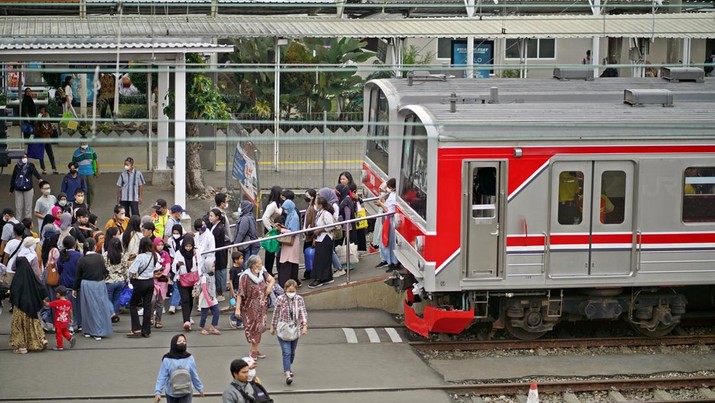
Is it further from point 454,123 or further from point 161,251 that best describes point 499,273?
point 161,251

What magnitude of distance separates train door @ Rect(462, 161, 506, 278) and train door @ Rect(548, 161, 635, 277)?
74 cm

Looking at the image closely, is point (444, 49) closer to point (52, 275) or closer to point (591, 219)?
point (591, 219)

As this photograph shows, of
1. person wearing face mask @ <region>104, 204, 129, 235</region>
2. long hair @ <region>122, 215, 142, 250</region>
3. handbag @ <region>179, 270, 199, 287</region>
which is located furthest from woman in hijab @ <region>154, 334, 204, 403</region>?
person wearing face mask @ <region>104, 204, 129, 235</region>

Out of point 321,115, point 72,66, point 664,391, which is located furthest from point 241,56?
point 664,391

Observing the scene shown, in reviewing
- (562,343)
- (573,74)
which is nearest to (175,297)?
(562,343)

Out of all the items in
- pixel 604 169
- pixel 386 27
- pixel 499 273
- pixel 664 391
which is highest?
pixel 386 27

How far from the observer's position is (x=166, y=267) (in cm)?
1734

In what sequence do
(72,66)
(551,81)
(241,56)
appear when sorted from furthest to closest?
(241,56) < (72,66) < (551,81)

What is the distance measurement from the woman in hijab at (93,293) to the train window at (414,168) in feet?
14.4

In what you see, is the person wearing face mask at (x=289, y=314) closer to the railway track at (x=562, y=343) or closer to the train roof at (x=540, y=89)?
the railway track at (x=562, y=343)

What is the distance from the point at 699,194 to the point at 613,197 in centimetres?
124

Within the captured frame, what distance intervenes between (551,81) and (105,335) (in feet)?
28.1

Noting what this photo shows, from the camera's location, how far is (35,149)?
26391 mm

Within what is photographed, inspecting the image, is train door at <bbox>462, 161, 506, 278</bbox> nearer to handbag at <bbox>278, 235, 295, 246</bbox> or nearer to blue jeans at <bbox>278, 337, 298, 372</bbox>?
blue jeans at <bbox>278, 337, 298, 372</bbox>
